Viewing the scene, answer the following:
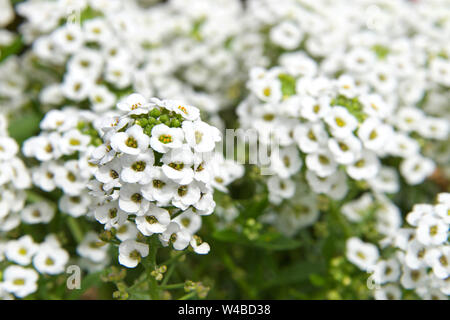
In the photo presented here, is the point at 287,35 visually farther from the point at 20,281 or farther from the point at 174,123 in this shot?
the point at 20,281

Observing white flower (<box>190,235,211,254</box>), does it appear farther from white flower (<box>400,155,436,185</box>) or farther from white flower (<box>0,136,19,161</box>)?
white flower (<box>400,155,436,185</box>)

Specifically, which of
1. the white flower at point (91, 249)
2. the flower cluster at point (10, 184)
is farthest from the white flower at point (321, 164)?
the flower cluster at point (10, 184)

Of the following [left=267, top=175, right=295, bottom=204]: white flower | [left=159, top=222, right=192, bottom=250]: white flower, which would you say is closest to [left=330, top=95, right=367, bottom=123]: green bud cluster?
[left=267, top=175, right=295, bottom=204]: white flower

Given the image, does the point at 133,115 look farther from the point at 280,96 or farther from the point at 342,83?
the point at 342,83

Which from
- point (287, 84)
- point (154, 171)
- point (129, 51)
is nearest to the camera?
point (154, 171)

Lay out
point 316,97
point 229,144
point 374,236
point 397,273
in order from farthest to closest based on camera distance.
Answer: point 229,144, point 374,236, point 316,97, point 397,273

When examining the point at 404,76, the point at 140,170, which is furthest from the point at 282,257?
the point at 140,170

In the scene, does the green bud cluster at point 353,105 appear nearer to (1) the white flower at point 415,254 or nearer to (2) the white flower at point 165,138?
(1) the white flower at point 415,254

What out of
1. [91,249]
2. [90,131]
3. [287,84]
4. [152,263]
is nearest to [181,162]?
[152,263]

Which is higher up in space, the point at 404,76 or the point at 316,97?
the point at 404,76
